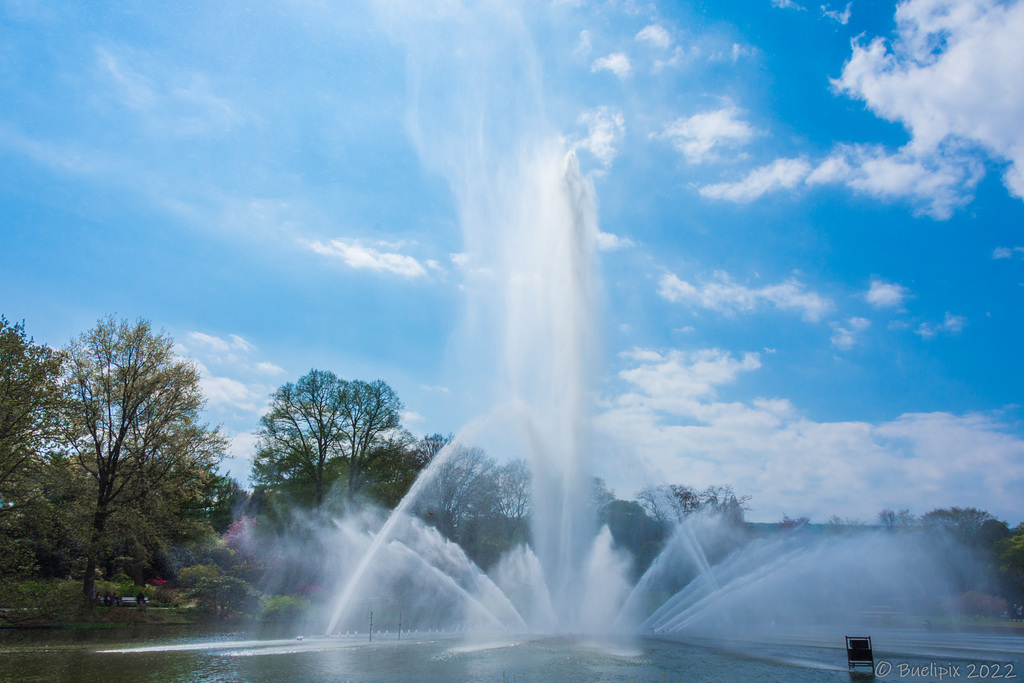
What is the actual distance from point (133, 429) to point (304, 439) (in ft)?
56.8

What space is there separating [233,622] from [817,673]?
3602 cm

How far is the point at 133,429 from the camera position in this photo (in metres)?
38.2

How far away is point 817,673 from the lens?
59.7 feet

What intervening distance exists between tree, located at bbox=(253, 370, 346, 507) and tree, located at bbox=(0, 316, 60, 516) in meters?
25.7

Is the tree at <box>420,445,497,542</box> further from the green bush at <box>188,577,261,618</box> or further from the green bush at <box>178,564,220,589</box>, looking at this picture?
the green bush at <box>178,564,220,589</box>

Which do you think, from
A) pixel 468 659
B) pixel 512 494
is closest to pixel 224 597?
pixel 512 494

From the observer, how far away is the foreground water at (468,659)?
17.0 meters

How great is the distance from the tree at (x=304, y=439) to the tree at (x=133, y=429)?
13220 mm

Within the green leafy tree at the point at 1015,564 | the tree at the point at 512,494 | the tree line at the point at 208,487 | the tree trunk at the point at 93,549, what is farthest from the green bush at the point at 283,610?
the green leafy tree at the point at 1015,564

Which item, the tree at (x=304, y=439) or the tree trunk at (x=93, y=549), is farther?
the tree at (x=304, y=439)

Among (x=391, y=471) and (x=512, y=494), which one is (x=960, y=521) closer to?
(x=512, y=494)

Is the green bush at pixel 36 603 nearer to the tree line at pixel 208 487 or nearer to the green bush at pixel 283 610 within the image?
the tree line at pixel 208 487

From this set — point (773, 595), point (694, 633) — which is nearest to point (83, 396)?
point (694, 633)

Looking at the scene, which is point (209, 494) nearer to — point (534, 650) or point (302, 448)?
point (302, 448)
